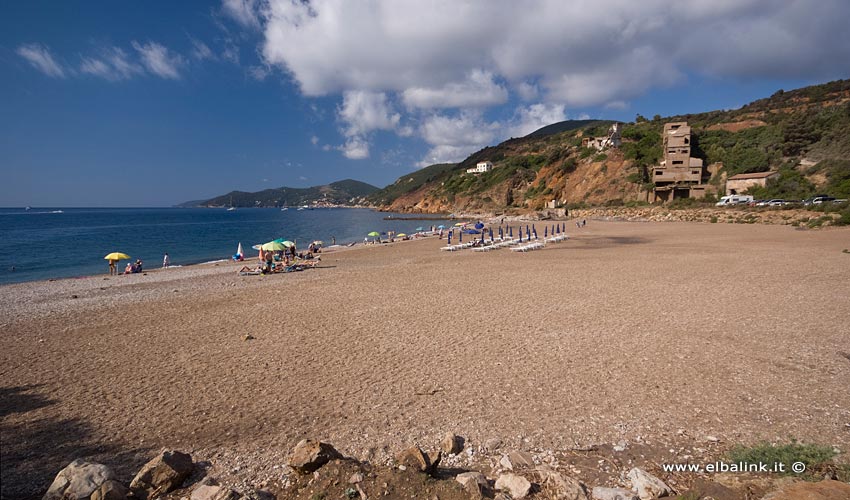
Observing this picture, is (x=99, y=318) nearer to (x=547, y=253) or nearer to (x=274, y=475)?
(x=274, y=475)

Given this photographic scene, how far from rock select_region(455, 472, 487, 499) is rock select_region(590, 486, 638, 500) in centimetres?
95

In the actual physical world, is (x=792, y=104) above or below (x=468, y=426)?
above

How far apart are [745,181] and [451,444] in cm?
5334

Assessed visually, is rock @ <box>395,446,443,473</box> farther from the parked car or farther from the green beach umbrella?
the parked car

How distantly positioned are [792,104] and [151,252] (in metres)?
87.7

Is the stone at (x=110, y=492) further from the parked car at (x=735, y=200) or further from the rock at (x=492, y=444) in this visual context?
the parked car at (x=735, y=200)

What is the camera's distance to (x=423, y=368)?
6621 millimetres

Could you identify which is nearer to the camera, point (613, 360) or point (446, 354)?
point (613, 360)

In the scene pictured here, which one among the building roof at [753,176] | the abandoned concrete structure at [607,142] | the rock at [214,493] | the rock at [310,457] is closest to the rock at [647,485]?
the rock at [310,457]

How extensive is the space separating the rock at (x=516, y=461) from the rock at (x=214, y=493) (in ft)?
7.84

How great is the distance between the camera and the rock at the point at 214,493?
3.34 m

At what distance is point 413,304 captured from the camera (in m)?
11.1

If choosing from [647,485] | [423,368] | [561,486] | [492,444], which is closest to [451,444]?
[492,444]

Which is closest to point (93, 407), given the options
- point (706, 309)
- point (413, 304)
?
point (413, 304)
